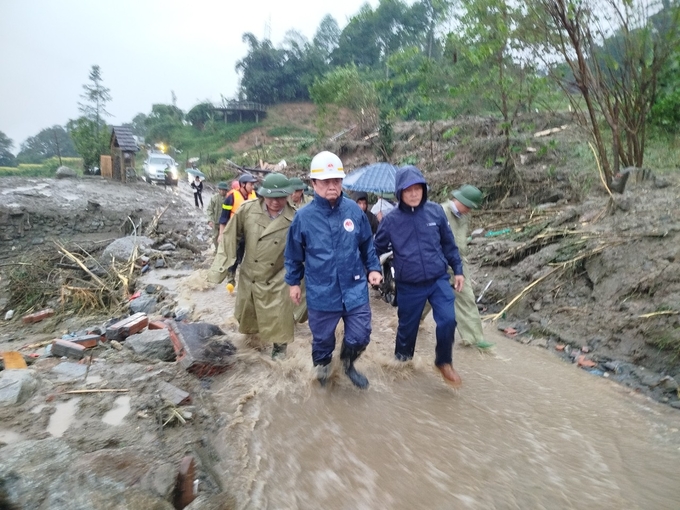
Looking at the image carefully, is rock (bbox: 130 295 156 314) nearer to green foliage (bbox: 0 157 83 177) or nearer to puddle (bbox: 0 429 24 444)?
puddle (bbox: 0 429 24 444)

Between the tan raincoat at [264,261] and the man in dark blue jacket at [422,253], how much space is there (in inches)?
37.6

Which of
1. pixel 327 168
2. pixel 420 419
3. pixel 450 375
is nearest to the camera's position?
pixel 327 168

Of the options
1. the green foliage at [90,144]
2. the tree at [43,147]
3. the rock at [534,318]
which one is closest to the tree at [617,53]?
the rock at [534,318]

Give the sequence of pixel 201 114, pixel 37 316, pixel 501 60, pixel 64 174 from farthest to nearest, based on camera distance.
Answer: pixel 201 114 < pixel 64 174 < pixel 501 60 < pixel 37 316

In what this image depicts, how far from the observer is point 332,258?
3457 mm

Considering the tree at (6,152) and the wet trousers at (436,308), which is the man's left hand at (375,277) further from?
the tree at (6,152)

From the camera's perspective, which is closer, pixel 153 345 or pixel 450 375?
pixel 450 375

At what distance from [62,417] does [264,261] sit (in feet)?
6.32

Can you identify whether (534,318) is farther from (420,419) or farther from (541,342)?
(420,419)

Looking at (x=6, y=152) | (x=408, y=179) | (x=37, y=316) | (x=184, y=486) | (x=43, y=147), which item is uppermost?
(x=43, y=147)

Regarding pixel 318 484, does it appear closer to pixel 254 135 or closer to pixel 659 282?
pixel 659 282

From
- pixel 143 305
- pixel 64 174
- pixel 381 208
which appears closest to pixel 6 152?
pixel 64 174

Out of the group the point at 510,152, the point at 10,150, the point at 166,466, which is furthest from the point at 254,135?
the point at 166,466

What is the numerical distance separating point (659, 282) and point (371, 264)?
10.3 feet
